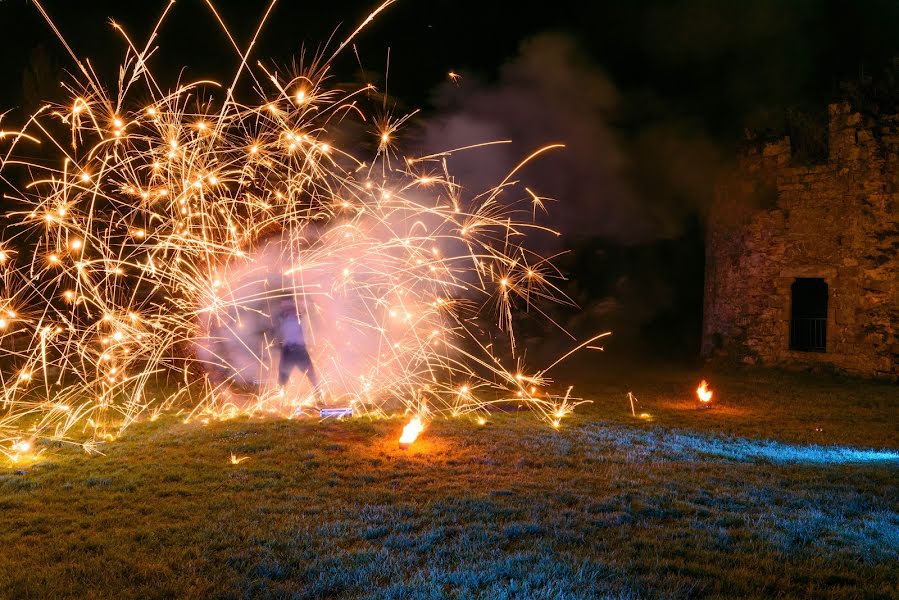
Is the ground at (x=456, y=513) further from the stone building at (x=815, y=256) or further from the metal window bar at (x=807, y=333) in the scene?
the metal window bar at (x=807, y=333)

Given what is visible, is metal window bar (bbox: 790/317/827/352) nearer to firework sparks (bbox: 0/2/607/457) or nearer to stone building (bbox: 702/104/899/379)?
stone building (bbox: 702/104/899/379)

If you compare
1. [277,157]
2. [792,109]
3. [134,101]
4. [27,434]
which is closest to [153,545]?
[27,434]

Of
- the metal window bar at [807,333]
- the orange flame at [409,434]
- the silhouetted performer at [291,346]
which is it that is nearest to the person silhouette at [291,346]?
the silhouetted performer at [291,346]

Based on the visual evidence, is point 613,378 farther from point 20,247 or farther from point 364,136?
point 20,247

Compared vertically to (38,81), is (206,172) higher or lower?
lower

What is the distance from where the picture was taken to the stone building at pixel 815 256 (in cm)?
1380

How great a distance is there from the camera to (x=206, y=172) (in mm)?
7895

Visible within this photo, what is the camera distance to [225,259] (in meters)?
9.91

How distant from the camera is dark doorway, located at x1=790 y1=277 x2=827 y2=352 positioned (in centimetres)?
1551

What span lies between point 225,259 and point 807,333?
13493mm

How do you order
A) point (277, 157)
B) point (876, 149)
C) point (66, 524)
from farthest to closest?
point (876, 149) → point (277, 157) → point (66, 524)

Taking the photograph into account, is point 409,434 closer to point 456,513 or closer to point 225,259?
point 456,513

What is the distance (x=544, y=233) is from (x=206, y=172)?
14194mm

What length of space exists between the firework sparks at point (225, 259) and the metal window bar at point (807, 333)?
641cm
